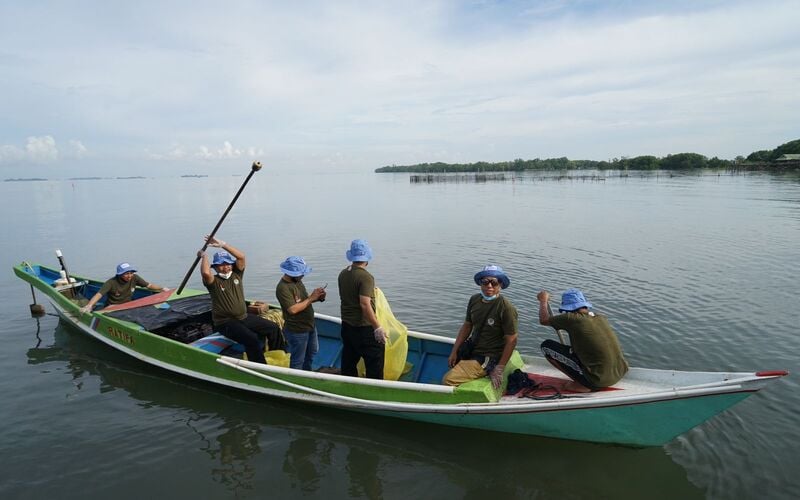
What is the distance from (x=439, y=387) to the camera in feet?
18.9

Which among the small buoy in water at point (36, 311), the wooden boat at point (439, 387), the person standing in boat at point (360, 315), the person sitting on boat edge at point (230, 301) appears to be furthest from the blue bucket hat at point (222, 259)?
the small buoy in water at point (36, 311)

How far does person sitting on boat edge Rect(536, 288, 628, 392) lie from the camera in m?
5.45

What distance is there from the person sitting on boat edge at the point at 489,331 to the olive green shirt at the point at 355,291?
136cm

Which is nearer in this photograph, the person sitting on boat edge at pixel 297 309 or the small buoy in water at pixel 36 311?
the person sitting on boat edge at pixel 297 309

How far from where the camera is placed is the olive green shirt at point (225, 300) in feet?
23.3

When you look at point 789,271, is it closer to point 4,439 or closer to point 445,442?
point 445,442

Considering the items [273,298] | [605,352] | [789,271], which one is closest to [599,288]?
[789,271]

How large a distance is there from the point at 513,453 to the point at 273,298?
365 inches

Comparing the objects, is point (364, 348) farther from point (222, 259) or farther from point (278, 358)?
point (222, 259)

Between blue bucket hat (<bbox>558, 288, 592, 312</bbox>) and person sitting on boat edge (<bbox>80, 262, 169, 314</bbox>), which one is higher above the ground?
blue bucket hat (<bbox>558, 288, 592, 312</bbox>)

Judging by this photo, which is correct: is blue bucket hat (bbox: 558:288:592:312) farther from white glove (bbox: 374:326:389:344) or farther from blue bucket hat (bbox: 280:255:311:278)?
blue bucket hat (bbox: 280:255:311:278)

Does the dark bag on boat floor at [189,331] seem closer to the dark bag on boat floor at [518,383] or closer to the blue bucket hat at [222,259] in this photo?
the blue bucket hat at [222,259]

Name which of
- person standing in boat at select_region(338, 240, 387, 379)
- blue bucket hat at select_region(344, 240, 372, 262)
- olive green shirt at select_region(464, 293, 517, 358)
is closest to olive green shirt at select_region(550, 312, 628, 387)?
olive green shirt at select_region(464, 293, 517, 358)

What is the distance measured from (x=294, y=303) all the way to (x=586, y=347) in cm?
401
